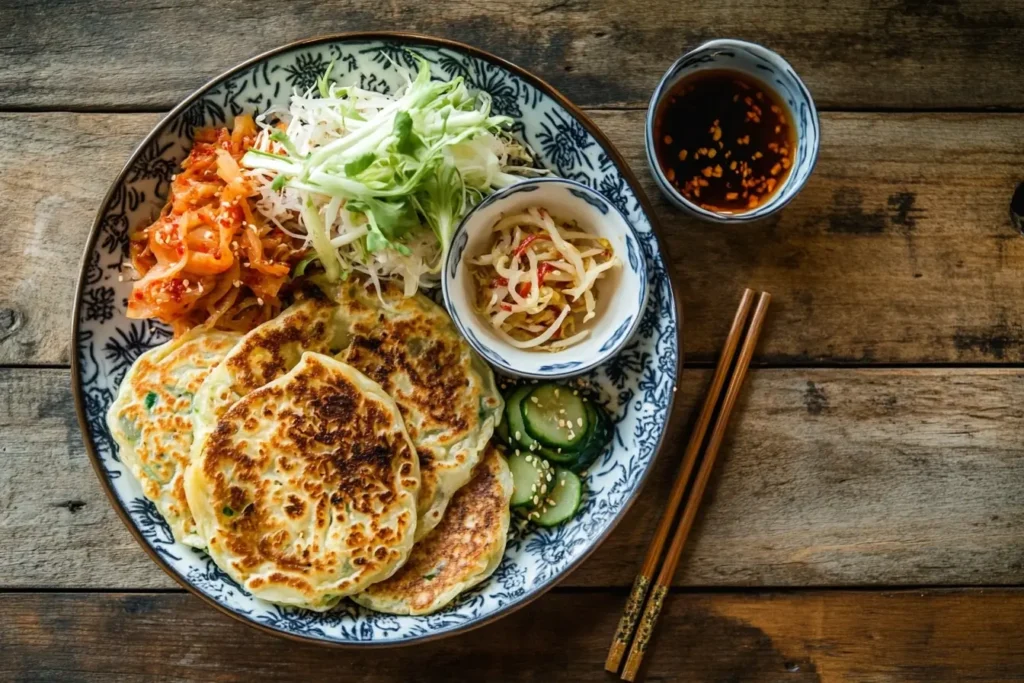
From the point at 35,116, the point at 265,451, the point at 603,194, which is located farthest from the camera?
the point at 35,116

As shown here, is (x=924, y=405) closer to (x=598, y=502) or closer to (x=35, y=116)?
(x=598, y=502)

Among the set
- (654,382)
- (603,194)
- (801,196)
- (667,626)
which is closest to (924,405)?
(801,196)

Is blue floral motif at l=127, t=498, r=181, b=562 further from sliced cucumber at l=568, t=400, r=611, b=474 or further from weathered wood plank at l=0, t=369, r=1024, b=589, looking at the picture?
sliced cucumber at l=568, t=400, r=611, b=474

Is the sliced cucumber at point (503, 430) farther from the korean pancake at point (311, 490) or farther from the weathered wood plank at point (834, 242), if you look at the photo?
the weathered wood plank at point (834, 242)

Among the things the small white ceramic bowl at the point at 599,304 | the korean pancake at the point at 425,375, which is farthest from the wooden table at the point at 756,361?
the korean pancake at the point at 425,375

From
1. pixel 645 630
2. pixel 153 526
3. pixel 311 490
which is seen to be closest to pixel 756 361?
pixel 645 630

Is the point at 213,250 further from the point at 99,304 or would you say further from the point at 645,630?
the point at 645,630

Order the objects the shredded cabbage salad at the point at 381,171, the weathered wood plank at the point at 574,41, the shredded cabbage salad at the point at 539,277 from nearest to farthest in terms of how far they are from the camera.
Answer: the shredded cabbage salad at the point at 381,171 → the shredded cabbage salad at the point at 539,277 → the weathered wood plank at the point at 574,41
